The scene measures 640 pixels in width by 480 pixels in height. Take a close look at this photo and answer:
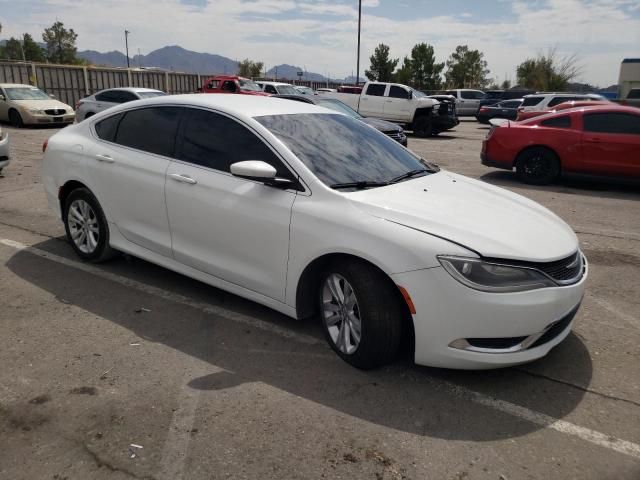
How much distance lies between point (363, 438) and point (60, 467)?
146 cm

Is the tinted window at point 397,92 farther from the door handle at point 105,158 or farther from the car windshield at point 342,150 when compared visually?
the door handle at point 105,158

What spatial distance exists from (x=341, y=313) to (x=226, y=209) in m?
1.11

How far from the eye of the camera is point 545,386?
3.30 meters

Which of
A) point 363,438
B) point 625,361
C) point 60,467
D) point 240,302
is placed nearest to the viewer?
point 60,467

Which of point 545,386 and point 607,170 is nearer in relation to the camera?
point 545,386

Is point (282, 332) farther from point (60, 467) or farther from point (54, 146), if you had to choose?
point (54, 146)

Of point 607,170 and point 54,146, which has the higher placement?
point 54,146

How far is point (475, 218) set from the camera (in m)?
3.32

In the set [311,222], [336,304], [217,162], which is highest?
[217,162]

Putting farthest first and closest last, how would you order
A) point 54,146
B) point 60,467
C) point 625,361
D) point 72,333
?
point 54,146 < point 72,333 < point 625,361 < point 60,467

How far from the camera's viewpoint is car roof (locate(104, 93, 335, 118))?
4062 millimetres

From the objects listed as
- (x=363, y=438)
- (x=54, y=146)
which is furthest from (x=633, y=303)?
(x=54, y=146)

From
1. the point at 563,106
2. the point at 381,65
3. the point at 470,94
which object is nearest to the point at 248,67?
the point at 381,65

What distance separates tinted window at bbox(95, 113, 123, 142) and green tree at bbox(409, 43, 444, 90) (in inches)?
2104
